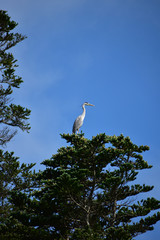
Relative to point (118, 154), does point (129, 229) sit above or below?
below

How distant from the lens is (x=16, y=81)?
18.0 m

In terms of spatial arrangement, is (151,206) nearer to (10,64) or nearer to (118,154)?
(118,154)

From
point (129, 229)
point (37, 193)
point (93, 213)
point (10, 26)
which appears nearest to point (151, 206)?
point (129, 229)

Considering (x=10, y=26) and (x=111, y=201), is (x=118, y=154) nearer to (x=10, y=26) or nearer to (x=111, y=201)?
(x=111, y=201)

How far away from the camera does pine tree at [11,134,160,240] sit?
1582 cm

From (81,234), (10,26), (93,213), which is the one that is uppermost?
(10,26)

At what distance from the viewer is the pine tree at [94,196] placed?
51.9 feet

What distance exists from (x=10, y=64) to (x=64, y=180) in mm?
8041

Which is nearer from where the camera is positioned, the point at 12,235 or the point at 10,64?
the point at 12,235

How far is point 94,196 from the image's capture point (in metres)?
16.7

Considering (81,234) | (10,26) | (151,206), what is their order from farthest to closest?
(10,26), (151,206), (81,234)

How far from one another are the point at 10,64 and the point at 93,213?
1007cm

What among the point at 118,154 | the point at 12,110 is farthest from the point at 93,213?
the point at 12,110

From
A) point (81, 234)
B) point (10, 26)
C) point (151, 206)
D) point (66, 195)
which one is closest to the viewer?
point (81, 234)
